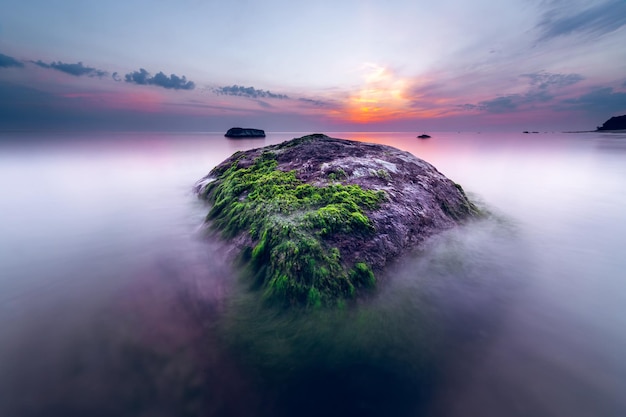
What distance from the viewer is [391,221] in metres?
7.48

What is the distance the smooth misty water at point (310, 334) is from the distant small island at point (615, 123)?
191 m

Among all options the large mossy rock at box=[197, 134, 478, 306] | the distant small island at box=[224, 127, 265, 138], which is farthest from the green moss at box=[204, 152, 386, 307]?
the distant small island at box=[224, 127, 265, 138]

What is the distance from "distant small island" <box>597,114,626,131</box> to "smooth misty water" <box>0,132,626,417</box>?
627ft

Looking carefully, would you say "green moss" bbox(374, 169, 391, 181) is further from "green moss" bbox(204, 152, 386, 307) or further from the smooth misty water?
the smooth misty water

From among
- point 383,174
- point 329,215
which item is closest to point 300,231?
point 329,215

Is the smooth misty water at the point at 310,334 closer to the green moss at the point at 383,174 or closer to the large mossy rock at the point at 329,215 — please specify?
the large mossy rock at the point at 329,215

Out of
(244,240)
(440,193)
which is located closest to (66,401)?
(244,240)

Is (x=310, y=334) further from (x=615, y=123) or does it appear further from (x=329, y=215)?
(x=615, y=123)

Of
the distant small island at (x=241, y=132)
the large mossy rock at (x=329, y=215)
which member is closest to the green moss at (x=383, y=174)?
the large mossy rock at (x=329, y=215)

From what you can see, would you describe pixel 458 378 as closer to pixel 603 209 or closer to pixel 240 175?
pixel 240 175

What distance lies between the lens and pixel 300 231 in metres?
6.28

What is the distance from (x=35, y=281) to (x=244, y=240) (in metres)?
5.30

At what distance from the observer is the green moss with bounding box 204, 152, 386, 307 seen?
5.50m

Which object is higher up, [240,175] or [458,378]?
[240,175]
